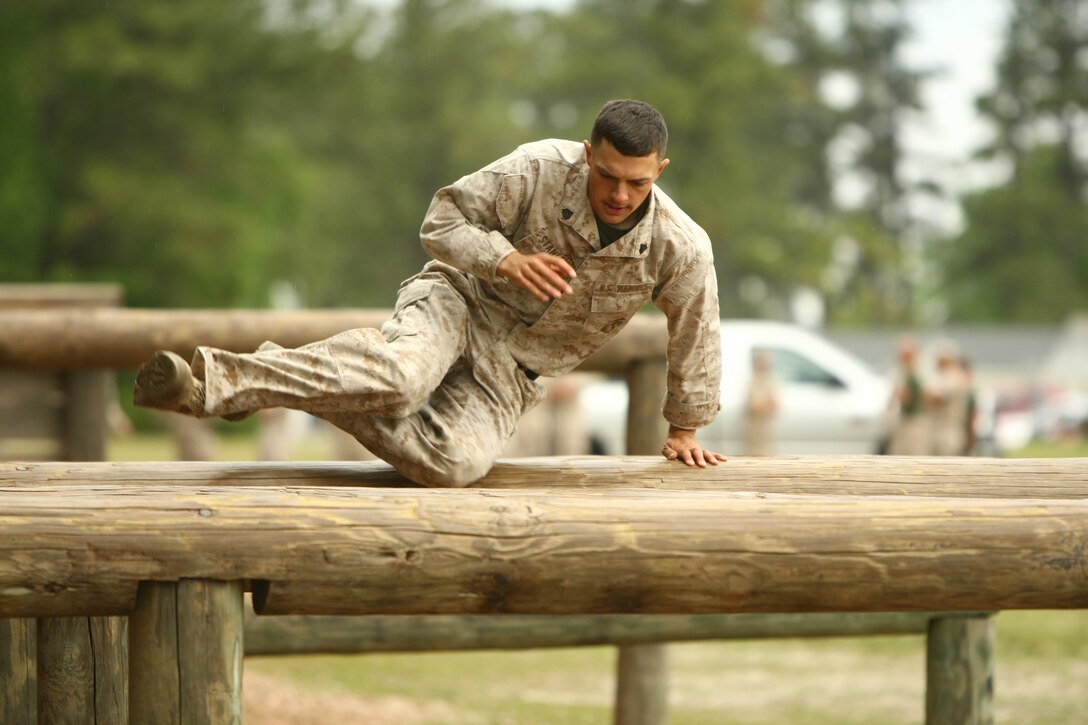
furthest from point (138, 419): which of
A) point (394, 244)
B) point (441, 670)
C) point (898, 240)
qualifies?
point (898, 240)

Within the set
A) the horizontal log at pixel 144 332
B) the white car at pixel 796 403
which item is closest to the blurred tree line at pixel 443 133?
the white car at pixel 796 403

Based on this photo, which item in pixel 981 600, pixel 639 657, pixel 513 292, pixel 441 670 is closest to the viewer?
pixel 981 600

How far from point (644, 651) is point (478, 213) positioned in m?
2.96

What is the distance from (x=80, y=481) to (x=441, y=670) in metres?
5.04

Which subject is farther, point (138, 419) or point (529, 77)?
point (529, 77)

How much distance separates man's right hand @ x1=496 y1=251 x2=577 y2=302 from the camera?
3.76 metres

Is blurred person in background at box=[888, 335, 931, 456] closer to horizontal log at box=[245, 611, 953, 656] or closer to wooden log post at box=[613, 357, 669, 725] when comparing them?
wooden log post at box=[613, 357, 669, 725]

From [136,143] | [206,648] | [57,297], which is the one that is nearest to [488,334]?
[206,648]

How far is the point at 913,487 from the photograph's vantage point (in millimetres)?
3908

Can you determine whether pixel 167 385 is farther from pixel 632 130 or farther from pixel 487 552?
pixel 632 130

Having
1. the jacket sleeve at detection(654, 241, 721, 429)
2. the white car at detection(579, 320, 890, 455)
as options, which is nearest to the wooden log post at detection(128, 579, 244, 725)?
the jacket sleeve at detection(654, 241, 721, 429)

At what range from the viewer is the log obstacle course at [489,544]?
3.08 m

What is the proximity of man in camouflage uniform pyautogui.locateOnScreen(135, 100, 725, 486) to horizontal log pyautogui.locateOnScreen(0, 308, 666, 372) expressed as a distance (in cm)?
190

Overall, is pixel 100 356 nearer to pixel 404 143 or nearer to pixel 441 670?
pixel 441 670
